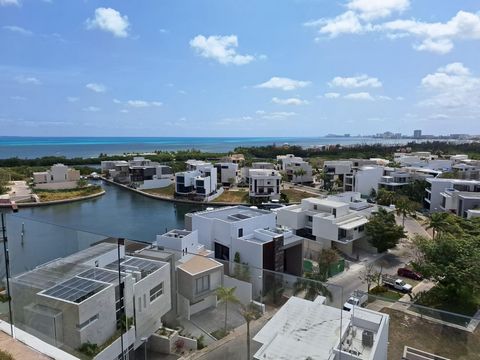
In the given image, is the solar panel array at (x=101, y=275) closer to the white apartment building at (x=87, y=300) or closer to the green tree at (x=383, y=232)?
the white apartment building at (x=87, y=300)

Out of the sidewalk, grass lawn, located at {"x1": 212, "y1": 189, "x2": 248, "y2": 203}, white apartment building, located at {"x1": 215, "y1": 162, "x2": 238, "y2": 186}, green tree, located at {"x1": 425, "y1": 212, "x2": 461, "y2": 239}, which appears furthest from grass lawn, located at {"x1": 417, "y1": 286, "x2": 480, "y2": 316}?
white apartment building, located at {"x1": 215, "y1": 162, "x2": 238, "y2": 186}

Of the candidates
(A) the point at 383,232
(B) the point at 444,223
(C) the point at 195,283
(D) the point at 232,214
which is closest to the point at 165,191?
(D) the point at 232,214

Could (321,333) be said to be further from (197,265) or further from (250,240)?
(250,240)

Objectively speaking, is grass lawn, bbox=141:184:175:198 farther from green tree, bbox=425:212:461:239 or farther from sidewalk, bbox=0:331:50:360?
sidewalk, bbox=0:331:50:360

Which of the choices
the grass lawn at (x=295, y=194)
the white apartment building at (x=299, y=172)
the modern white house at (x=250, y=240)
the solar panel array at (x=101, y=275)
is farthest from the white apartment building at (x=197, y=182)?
the solar panel array at (x=101, y=275)

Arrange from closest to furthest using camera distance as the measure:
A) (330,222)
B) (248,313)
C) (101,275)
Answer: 1. (101,275)
2. (248,313)
3. (330,222)

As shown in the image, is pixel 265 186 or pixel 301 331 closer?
pixel 301 331

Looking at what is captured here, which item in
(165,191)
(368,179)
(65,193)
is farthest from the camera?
(165,191)
